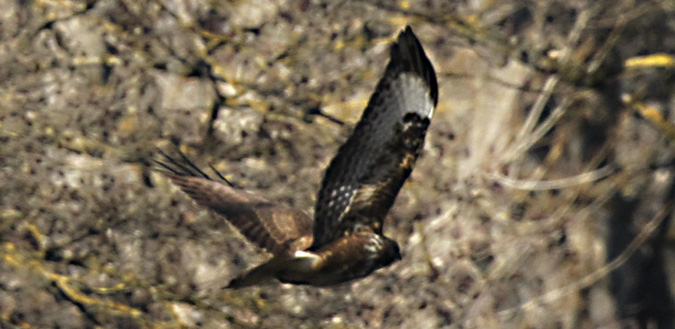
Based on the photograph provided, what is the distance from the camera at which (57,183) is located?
17.1 ft

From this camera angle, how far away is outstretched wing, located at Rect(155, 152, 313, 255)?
3.62 meters

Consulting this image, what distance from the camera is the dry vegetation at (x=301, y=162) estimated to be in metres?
5.09

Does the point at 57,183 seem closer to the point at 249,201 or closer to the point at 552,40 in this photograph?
the point at 249,201

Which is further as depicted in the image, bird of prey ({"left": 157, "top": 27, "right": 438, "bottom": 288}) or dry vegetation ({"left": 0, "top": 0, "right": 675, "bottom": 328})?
dry vegetation ({"left": 0, "top": 0, "right": 675, "bottom": 328})

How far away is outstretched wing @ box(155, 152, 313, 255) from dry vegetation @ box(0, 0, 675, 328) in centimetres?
146

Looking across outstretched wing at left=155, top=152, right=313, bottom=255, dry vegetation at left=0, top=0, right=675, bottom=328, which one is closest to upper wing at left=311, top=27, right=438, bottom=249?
outstretched wing at left=155, top=152, right=313, bottom=255

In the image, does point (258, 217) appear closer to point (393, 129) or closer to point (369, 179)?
point (369, 179)

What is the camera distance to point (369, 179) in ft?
11.0

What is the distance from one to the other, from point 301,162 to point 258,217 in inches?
66.2

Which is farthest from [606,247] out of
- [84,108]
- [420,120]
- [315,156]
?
[84,108]

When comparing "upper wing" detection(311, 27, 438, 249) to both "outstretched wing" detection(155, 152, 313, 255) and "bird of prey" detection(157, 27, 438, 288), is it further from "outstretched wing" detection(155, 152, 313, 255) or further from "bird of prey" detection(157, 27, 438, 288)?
"outstretched wing" detection(155, 152, 313, 255)

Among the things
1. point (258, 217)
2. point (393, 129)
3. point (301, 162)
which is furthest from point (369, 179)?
point (301, 162)

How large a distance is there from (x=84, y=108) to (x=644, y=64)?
374 centimetres

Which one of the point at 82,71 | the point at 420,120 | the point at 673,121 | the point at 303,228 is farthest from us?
the point at 82,71
